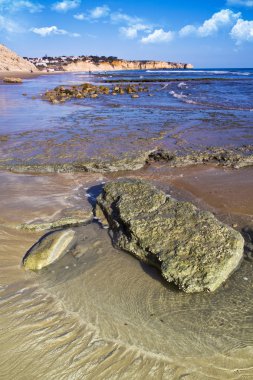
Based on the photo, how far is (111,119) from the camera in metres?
11.7

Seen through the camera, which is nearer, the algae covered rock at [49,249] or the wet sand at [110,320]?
the wet sand at [110,320]

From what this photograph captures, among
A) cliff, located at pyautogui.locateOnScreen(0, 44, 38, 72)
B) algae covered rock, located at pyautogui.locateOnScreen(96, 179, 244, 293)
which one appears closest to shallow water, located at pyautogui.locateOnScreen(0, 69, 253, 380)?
algae covered rock, located at pyautogui.locateOnScreen(96, 179, 244, 293)

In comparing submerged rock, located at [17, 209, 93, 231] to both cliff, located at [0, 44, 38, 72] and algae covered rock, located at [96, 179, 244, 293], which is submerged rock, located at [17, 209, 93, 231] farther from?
cliff, located at [0, 44, 38, 72]

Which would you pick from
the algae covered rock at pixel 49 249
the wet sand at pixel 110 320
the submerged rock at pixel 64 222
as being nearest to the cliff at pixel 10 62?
the submerged rock at pixel 64 222

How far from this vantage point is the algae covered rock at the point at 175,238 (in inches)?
116

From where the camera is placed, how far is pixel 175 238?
3293 millimetres

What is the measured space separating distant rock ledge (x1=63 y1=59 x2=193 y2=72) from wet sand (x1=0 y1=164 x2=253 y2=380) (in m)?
109

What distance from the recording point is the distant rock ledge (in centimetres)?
10869

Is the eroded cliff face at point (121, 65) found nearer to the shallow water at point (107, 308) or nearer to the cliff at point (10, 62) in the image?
the cliff at point (10, 62)

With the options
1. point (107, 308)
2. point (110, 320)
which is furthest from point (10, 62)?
point (110, 320)

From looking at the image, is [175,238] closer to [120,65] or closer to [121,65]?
[120,65]

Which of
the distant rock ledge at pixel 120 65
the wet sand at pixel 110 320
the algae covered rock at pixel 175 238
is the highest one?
the distant rock ledge at pixel 120 65

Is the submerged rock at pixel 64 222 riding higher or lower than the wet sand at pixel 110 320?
higher

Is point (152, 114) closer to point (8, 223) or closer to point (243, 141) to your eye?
point (243, 141)
